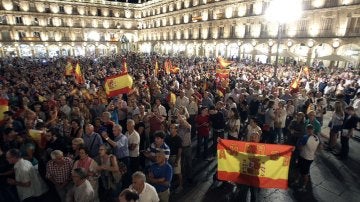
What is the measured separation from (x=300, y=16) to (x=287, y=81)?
18.8 m

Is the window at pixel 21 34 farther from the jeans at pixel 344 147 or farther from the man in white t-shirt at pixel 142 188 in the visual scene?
the jeans at pixel 344 147

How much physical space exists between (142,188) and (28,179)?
2.33 m

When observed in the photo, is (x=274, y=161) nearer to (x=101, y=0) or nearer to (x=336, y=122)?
(x=336, y=122)

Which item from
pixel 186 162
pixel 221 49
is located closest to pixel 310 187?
pixel 186 162

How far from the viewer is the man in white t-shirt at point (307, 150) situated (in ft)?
18.1

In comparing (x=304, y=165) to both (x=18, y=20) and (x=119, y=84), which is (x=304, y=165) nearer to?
(x=119, y=84)

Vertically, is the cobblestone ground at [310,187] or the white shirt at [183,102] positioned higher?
the white shirt at [183,102]

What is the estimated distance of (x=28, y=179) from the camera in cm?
438

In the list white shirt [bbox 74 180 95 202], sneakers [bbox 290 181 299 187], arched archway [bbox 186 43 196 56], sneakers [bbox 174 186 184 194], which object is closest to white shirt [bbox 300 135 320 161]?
sneakers [bbox 290 181 299 187]

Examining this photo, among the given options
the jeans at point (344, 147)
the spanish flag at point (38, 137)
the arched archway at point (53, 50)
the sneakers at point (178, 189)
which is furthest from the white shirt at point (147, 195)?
the arched archway at point (53, 50)

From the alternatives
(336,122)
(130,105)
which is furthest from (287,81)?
(130,105)

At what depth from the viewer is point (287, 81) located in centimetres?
1590

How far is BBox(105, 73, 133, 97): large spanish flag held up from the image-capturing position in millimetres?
8883

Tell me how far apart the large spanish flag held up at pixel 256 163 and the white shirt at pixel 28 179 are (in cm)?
352
